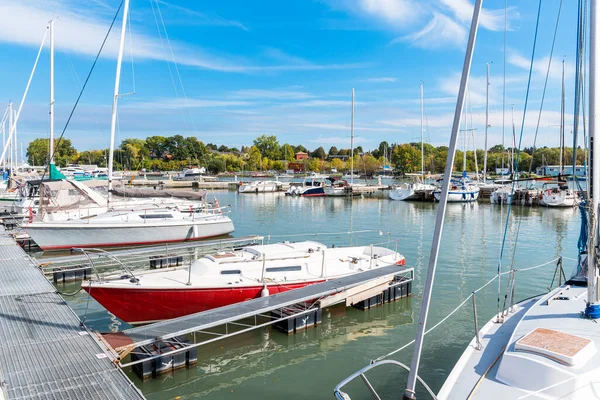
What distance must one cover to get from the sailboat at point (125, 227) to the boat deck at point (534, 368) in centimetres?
2195

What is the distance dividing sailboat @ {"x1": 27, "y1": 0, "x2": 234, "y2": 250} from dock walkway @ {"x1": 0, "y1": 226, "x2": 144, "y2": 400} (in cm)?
1177

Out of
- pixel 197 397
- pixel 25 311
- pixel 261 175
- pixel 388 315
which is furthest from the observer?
pixel 261 175

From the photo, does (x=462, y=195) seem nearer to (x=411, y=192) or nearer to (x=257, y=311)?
(x=411, y=192)

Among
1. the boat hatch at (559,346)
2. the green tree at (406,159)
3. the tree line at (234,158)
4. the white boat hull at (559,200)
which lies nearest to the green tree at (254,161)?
the tree line at (234,158)

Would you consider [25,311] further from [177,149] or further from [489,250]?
[177,149]

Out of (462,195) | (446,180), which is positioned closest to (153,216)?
(446,180)

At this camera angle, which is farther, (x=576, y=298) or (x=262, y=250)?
(x=262, y=250)

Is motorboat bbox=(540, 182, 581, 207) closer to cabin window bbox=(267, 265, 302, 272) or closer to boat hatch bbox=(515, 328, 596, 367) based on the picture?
cabin window bbox=(267, 265, 302, 272)

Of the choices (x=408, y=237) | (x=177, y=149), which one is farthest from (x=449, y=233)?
(x=177, y=149)

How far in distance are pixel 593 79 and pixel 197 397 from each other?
10121mm

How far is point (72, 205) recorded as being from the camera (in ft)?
87.5

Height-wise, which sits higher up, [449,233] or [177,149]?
[177,149]

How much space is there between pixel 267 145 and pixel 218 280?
164007mm

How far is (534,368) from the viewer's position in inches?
252
